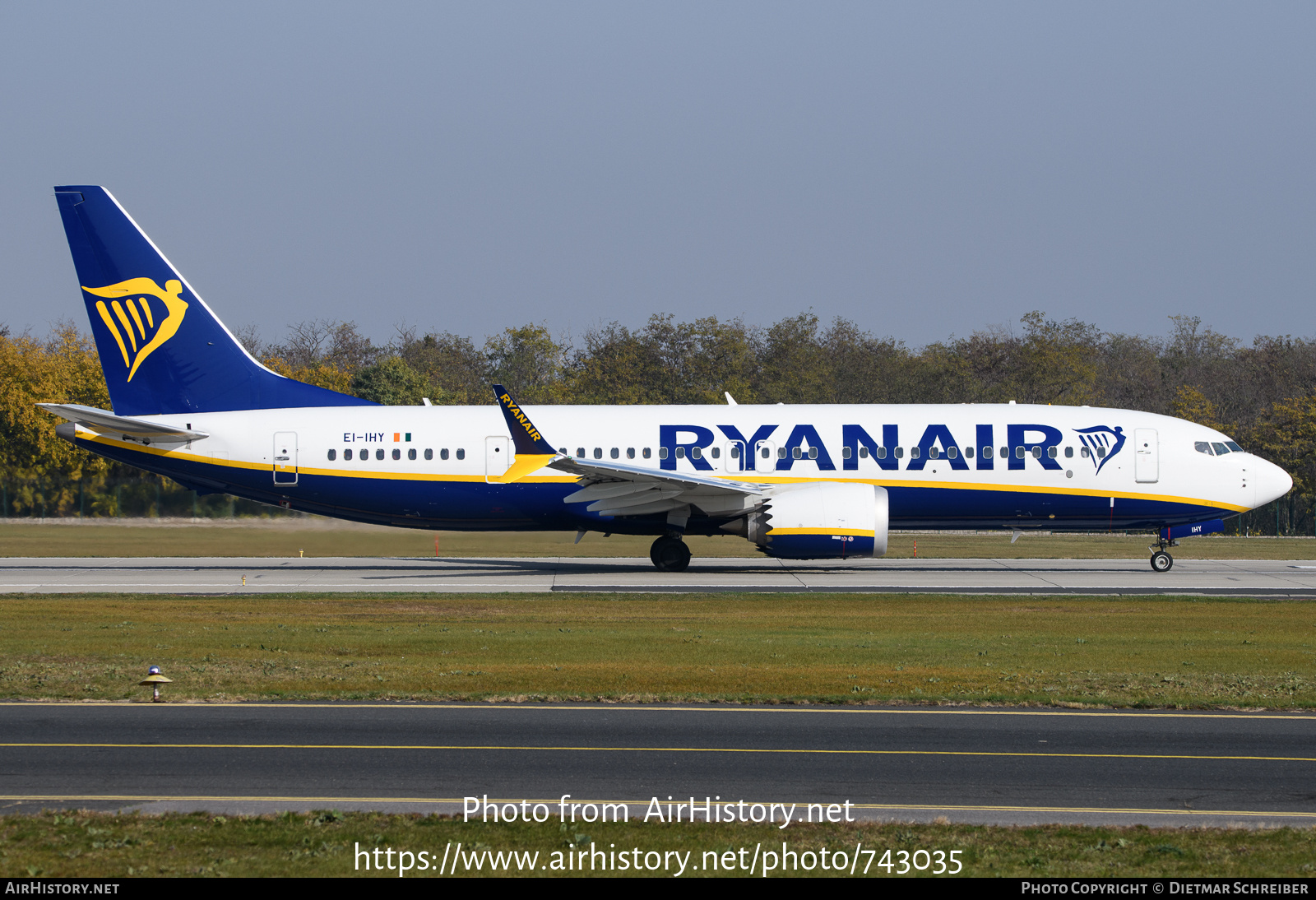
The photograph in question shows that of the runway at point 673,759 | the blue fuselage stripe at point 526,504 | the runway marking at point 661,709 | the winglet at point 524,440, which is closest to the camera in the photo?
the runway at point 673,759

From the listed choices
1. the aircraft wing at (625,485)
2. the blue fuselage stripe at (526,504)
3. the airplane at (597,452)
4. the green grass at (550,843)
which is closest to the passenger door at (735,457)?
the airplane at (597,452)

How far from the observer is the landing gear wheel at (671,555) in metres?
31.4

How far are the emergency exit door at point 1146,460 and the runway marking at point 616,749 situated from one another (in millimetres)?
20491

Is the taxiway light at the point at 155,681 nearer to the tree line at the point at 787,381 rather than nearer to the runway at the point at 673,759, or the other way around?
the runway at the point at 673,759

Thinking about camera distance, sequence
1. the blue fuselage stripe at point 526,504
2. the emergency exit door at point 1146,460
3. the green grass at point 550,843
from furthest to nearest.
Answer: the emergency exit door at point 1146,460, the blue fuselage stripe at point 526,504, the green grass at point 550,843

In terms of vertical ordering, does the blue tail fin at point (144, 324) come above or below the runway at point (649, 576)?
above

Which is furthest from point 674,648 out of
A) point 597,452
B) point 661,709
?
point 597,452

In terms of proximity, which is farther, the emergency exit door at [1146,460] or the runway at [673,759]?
the emergency exit door at [1146,460]

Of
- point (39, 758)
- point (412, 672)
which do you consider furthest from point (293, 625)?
point (39, 758)

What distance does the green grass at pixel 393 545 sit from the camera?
35000 millimetres

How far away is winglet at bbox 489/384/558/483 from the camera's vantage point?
2816cm

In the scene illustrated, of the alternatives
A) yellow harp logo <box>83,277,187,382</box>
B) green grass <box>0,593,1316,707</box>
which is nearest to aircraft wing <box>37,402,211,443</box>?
yellow harp logo <box>83,277,187,382</box>

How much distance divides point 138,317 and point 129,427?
307 cm

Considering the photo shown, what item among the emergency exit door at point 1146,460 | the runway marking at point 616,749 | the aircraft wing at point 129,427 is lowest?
the runway marking at point 616,749
